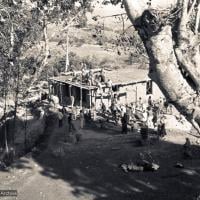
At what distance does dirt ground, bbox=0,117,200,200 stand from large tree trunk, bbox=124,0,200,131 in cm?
772

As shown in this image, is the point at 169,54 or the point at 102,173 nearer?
the point at 169,54

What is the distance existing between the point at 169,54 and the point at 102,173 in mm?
10389

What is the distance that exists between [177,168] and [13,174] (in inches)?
224

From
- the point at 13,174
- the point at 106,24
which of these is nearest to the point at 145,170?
the point at 13,174

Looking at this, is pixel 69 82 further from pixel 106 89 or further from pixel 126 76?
pixel 126 76

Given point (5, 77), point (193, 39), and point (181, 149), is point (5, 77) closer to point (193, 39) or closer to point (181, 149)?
point (181, 149)

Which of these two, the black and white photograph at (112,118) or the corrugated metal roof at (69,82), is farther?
the corrugated metal roof at (69,82)

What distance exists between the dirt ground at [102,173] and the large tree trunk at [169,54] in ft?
25.3

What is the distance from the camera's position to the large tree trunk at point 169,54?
24.2 feet

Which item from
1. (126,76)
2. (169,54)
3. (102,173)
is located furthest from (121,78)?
(169,54)

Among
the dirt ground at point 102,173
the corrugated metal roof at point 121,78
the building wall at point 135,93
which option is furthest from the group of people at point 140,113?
the dirt ground at point 102,173

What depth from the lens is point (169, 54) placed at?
7414 millimetres

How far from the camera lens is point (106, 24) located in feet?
209

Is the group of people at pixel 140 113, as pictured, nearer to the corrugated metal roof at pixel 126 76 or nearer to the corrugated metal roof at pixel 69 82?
the corrugated metal roof at pixel 126 76
